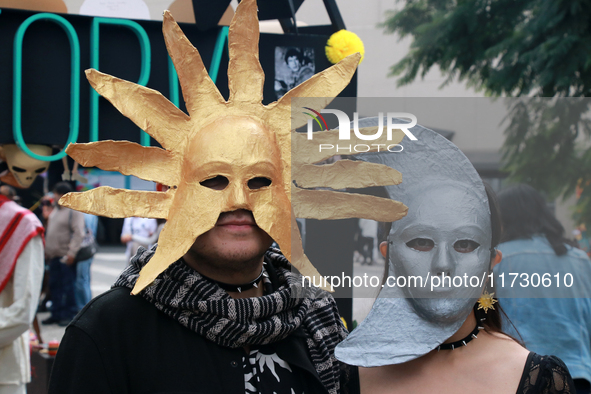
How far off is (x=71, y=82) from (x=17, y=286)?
3.35ft

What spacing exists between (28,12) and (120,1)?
42 centimetres

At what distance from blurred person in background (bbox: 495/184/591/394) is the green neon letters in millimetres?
1895

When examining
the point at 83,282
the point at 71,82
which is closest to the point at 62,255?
the point at 83,282

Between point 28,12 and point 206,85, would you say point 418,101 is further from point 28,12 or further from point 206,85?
point 28,12

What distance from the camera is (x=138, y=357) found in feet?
4.54

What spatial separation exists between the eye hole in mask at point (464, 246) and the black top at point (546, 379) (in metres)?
0.33

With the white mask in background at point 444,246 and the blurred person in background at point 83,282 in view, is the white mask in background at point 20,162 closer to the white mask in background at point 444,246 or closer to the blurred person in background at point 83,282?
the white mask in background at point 444,246

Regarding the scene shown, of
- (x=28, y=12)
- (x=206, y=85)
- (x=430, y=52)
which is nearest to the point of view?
(x=206, y=85)

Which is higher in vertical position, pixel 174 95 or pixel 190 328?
pixel 174 95

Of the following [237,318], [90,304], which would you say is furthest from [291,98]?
[90,304]

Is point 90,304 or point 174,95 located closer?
point 90,304

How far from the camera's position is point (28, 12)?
8.05ft

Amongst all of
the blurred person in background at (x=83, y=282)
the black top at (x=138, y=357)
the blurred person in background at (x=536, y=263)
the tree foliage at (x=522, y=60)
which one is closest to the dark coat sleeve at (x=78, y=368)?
the black top at (x=138, y=357)

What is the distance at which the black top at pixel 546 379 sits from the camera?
4.29 ft
